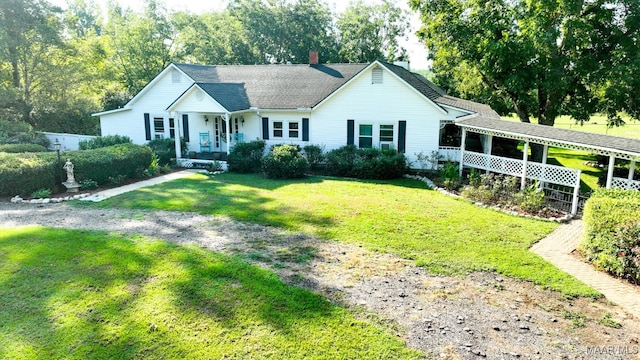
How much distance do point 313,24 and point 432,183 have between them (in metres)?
25.8

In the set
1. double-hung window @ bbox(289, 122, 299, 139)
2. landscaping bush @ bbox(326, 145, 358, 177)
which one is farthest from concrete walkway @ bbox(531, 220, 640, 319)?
double-hung window @ bbox(289, 122, 299, 139)

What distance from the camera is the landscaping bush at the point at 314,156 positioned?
20625 millimetres

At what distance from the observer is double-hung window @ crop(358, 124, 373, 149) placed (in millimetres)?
20625

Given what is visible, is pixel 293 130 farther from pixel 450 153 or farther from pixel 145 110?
pixel 145 110

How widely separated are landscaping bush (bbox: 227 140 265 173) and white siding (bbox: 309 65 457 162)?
3.65 m

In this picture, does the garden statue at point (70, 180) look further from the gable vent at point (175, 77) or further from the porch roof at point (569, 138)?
the porch roof at point (569, 138)

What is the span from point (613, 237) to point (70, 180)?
55.7 feet

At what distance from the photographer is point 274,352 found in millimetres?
5746

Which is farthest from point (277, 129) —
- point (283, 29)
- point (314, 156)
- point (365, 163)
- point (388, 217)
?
point (283, 29)

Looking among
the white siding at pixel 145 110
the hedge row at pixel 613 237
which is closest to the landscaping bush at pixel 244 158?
the white siding at pixel 145 110

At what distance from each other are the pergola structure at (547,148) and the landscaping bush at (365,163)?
9.60 feet

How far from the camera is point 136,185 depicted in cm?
1683

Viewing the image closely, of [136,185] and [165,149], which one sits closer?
[136,185]
